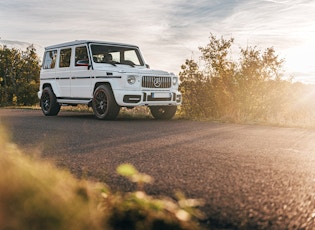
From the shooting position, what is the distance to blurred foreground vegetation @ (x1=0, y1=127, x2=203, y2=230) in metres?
2.25

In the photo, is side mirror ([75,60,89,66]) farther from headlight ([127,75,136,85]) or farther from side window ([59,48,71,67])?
headlight ([127,75,136,85])

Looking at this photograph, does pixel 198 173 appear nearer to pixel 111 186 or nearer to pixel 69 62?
pixel 111 186

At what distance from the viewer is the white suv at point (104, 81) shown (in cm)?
1021

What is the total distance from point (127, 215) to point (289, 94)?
9038mm

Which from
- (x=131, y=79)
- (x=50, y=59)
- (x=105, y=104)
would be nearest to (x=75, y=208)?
(x=131, y=79)

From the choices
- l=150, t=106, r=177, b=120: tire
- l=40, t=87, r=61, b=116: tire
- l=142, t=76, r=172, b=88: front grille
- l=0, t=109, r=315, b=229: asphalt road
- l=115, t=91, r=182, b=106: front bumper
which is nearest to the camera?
l=0, t=109, r=315, b=229: asphalt road

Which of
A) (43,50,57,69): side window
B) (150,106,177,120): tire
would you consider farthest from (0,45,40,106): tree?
(150,106,177,120): tire

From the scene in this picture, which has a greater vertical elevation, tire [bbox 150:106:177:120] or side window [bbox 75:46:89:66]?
side window [bbox 75:46:89:66]

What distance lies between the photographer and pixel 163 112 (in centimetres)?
1137

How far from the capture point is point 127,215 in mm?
2492

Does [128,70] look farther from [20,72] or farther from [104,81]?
[20,72]

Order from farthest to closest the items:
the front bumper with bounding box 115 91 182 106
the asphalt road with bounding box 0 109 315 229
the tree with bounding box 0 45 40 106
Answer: the tree with bounding box 0 45 40 106
the front bumper with bounding box 115 91 182 106
the asphalt road with bounding box 0 109 315 229

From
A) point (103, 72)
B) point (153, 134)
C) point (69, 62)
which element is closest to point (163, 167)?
point (153, 134)

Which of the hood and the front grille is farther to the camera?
the front grille
